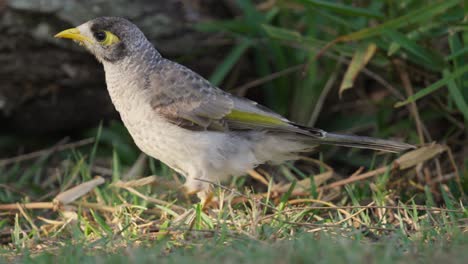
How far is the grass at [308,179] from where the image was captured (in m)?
3.80

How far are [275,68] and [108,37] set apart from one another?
2404 millimetres

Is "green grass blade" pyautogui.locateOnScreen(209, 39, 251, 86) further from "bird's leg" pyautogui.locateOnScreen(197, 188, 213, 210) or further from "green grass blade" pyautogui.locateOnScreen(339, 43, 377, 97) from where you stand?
"bird's leg" pyautogui.locateOnScreen(197, 188, 213, 210)

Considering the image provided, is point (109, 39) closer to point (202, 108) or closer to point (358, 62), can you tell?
point (202, 108)

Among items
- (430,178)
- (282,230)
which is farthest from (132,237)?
(430,178)

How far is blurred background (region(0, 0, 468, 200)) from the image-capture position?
5672 millimetres

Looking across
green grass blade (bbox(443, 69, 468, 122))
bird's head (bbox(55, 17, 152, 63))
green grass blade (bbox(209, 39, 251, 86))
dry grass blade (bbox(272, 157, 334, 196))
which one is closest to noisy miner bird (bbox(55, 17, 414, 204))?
bird's head (bbox(55, 17, 152, 63))

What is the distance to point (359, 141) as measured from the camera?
502 centimetres

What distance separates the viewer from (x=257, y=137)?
5070 mm

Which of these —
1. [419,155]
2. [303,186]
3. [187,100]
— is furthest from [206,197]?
[419,155]

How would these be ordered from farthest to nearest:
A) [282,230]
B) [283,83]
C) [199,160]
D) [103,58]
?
[283,83] < [103,58] < [199,160] < [282,230]

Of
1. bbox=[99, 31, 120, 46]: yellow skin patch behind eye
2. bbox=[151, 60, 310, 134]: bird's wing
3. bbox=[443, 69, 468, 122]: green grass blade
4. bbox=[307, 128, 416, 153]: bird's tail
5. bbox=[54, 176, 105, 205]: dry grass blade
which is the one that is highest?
bbox=[99, 31, 120, 46]: yellow skin patch behind eye

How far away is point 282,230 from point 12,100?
3649 mm

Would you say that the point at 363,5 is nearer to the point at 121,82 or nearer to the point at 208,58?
the point at 208,58

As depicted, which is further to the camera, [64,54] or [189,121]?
[64,54]
